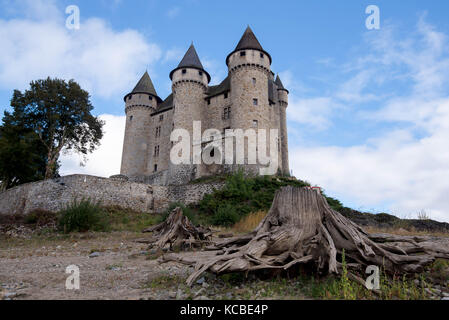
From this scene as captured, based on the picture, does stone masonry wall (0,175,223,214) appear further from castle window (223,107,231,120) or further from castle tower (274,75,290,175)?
castle tower (274,75,290,175)

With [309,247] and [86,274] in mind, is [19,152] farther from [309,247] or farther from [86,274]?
[309,247]

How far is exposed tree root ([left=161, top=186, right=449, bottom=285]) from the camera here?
3.34 m

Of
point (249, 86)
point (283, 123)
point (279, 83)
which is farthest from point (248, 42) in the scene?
point (283, 123)

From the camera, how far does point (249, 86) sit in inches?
1004

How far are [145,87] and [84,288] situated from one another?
1304 inches

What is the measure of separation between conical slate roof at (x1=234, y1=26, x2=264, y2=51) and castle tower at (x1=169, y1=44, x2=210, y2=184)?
4.82 m

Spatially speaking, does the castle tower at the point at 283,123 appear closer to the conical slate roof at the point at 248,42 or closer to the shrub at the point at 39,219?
the conical slate roof at the point at 248,42

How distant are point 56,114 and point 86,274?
22.1 meters

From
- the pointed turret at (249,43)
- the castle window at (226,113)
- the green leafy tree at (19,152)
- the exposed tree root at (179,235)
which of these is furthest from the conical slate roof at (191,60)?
the exposed tree root at (179,235)

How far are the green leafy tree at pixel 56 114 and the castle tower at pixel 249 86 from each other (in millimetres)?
13219

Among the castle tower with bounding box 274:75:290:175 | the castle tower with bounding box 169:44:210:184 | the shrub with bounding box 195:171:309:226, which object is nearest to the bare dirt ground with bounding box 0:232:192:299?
the shrub with bounding box 195:171:309:226

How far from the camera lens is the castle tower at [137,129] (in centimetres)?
3206
